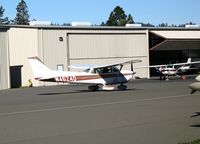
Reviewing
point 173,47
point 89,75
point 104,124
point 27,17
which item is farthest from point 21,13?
point 104,124

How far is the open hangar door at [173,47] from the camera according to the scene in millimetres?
65250

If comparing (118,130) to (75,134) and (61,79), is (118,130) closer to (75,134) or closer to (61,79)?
(75,134)

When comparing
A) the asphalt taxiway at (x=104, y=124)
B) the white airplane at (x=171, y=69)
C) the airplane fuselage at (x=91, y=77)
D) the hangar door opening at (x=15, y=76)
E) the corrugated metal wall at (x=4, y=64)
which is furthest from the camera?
the hangar door opening at (x=15, y=76)

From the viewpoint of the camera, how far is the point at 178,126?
48.0 feet

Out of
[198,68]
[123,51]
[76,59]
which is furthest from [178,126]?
[198,68]

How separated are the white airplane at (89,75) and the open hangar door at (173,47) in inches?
1119

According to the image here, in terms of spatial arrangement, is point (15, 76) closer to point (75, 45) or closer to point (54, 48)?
point (54, 48)

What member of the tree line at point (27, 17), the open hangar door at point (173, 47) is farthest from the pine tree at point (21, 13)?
the open hangar door at point (173, 47)

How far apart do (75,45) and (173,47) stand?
51.2 feet

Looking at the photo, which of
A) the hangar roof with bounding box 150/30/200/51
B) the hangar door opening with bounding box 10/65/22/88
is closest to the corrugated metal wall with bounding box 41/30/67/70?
the hangar door opening with bounding box 10/65/22/88

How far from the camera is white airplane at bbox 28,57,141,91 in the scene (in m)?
35.2

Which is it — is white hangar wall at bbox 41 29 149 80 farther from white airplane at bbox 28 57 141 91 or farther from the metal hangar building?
white airplane at bbox 28 57 141 91

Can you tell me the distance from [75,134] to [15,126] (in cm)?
326

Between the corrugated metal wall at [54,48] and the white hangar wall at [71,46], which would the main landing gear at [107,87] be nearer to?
the white hangar wall at [71,46]
